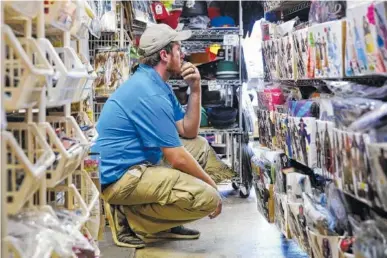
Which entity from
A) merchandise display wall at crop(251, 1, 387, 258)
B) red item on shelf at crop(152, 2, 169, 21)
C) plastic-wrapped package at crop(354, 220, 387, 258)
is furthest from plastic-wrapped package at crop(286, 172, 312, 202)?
red item on shelf at crop(152, 2, 169, 21)

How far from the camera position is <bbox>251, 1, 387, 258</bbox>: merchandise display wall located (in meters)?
1.88

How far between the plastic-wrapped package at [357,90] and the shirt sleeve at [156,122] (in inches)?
57.2

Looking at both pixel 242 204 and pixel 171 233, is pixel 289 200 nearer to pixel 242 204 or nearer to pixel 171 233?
pixel 171 233

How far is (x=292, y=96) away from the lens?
333 centimetres

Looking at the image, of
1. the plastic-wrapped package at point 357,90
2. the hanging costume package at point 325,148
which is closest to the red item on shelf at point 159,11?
the hanging costume package at point 325,148

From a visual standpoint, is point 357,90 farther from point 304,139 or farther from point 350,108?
point 304,139

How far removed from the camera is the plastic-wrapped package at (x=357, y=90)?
1.97m

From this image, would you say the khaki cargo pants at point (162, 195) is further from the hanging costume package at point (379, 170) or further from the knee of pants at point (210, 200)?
the hanging costume package at point (379, 170)

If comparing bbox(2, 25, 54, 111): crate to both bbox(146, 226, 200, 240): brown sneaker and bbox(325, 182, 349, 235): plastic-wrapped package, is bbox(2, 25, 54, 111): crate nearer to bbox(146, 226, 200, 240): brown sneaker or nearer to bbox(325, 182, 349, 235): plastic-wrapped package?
bbox(325, 182, 349, 235): plastic-wrapped package

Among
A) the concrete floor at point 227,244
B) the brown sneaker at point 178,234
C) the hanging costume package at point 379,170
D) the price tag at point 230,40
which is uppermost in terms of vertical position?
the price tag at point 230,40

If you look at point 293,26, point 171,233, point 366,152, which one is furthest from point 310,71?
point 171,233

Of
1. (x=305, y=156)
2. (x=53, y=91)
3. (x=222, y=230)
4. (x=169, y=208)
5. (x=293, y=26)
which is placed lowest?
(x=222, y=230)

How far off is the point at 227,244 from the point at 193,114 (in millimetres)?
912

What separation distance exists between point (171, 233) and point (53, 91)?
2.46m
